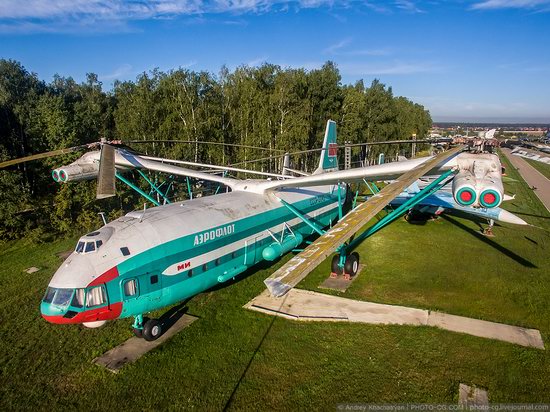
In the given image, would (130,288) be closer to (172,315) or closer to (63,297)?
(63,297)

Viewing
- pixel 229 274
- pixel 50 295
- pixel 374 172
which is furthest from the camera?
pixel 229 274

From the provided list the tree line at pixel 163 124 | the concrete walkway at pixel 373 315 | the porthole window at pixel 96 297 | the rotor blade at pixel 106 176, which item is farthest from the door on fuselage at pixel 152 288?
the tree line at pixel 163 124

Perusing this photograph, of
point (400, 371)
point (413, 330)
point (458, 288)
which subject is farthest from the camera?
point (458, 288)

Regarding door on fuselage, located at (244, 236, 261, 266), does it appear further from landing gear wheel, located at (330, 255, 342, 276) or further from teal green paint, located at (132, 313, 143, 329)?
teal green paint, located at (132, 313, 143, 329)

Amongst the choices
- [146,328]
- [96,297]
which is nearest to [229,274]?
[146,328]

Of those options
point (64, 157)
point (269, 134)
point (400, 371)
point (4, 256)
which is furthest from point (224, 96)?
point (400, 371)

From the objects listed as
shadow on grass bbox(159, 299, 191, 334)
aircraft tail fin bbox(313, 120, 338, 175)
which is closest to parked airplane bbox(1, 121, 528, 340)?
shadow on grass bbox(159, 299, 191, 334)

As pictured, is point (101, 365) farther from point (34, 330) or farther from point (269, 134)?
point (269, 134)
